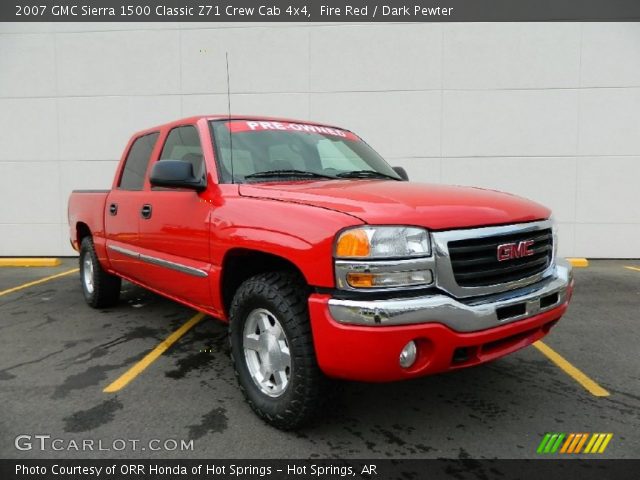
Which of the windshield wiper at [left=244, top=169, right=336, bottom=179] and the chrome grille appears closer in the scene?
the chrome grille

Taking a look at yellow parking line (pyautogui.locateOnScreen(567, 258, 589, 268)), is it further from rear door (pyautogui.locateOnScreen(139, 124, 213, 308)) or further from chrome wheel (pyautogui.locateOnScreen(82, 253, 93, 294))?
chrome wheel (pyautogui.locateOnScreen(82, 253, 93, 294))

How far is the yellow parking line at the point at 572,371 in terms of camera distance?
10.2ft

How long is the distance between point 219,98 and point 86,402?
7.10 metres

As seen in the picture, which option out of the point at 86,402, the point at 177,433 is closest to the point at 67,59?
the point at 86,402

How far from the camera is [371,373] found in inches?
83.8


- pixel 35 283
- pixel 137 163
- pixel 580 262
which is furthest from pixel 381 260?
pixel 580 262

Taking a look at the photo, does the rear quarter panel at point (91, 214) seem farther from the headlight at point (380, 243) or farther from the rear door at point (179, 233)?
the headlight at point (380, 243)

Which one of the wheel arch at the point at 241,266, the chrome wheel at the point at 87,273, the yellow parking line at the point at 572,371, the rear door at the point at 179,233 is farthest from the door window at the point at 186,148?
the yellow parking line at the point at 572,371

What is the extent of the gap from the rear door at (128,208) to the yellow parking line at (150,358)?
661 mm

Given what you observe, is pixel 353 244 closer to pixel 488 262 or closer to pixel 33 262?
pixel 488 262

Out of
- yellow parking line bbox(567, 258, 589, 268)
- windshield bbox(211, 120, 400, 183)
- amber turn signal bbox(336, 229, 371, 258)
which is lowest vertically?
yellow parking line bbox(567, 258, 589, 268)

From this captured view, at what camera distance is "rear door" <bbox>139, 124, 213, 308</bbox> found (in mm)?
3123
